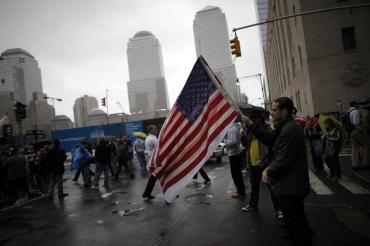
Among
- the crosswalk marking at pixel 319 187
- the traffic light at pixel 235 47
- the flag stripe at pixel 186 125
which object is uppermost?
the traffic light at pixel 235 47

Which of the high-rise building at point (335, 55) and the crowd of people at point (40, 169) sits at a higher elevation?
the high-rise building at point (335, 55)

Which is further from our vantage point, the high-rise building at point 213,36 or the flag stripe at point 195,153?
the high-rise building at point 213,36

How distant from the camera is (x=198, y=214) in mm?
6684

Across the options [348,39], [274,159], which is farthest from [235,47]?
[348,39]

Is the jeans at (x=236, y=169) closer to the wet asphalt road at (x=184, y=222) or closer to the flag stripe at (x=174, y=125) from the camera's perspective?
the wet asphalt road at (x=184, y=222)

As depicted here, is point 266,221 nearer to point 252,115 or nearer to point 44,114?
point 252,115

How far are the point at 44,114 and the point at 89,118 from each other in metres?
27.3

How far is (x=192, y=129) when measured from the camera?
4910 millimetres

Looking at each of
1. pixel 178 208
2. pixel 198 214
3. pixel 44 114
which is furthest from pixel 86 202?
pixel 44 114

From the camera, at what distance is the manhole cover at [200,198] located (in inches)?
309

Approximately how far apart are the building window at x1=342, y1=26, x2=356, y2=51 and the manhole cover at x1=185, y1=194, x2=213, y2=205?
2562cm

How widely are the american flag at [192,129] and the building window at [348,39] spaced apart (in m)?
28.0

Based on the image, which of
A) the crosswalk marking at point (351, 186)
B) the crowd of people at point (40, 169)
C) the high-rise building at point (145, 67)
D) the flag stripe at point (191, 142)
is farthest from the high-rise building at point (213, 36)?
the flag stripe at point (191, 142)

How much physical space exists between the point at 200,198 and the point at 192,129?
3896 mm
